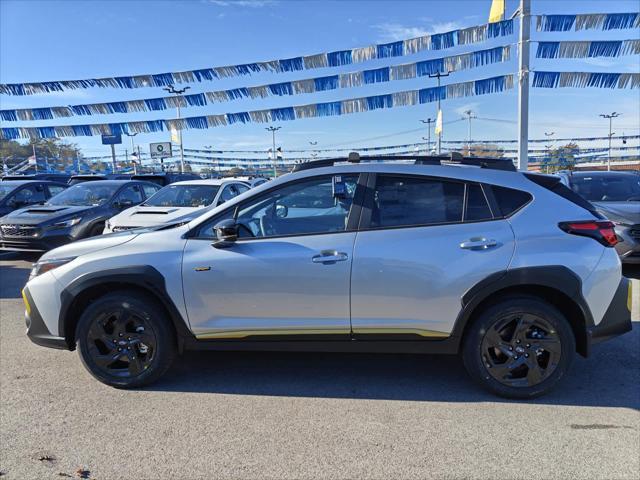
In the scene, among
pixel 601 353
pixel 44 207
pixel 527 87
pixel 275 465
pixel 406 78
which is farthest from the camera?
pixel 406 78

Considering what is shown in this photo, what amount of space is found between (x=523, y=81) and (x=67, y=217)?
10.7 meters

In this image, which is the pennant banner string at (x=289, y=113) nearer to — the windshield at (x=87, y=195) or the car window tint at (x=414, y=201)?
the windshield at (x=87, y=195)

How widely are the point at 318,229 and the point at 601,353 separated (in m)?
2.90

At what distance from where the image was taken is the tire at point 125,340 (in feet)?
11.1

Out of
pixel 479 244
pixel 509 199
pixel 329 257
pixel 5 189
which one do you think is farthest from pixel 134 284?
pixel 5 189

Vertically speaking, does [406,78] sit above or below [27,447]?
above

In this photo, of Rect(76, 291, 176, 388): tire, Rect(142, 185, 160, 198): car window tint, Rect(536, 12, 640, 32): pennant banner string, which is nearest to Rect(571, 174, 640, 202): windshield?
Rect(536, 12, 640, 32): pennant banner string

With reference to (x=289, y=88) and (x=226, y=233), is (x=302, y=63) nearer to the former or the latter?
(x=289, y=88)

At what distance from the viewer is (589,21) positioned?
1041 centimetres

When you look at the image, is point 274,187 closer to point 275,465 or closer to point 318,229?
point 318,229

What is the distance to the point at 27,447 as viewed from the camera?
272 cm

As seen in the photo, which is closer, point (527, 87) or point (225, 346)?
point (225, 346)

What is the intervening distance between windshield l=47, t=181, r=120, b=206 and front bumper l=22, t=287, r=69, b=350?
242 inches

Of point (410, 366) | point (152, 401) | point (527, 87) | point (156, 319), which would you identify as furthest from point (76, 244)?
point (527, 87)
